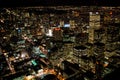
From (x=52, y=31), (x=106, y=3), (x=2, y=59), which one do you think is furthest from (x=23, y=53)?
(x=106, y=3)

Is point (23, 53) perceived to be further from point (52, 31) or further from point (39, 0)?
point (39, 0)

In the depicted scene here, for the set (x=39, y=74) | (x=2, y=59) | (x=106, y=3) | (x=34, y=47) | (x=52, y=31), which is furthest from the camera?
(x=52, y=31)

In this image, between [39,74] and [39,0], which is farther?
[39,74]

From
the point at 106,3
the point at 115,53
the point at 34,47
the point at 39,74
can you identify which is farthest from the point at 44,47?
the point at 106,3

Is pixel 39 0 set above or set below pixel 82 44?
above

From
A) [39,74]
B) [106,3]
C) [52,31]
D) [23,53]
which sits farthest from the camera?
[52,31]

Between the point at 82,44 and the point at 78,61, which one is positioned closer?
the point at 78,61

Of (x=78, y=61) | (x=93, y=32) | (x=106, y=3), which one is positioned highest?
(x=106, y=3)

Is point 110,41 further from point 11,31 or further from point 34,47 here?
point 11,31

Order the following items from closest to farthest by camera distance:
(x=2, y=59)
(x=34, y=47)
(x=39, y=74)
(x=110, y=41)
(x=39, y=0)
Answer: (x=39, y=0) → (x=39, y=74) → (x=2, y=59) → (x=34, y=47) → (x=110, y=41)
